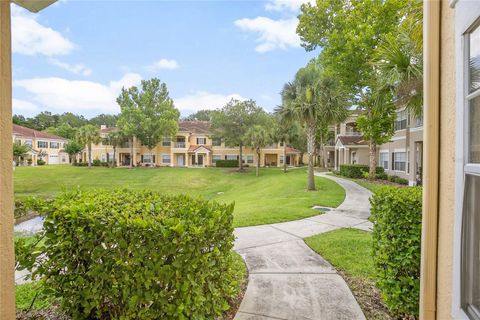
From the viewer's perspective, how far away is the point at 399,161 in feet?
63.8

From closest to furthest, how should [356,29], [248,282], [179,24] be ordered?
[248,282], [179,24], [356,29]

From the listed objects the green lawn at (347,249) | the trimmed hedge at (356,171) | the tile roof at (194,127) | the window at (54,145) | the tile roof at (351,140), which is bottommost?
the green lawn at (347,249)

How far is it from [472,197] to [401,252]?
1.41m

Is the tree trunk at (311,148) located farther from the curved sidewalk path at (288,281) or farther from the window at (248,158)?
the window at (248,158)

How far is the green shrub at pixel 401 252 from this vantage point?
266 centimetres

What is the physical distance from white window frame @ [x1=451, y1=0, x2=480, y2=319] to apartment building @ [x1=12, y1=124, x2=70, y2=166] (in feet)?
179

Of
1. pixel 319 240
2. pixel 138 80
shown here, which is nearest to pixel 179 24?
pixel 319 240

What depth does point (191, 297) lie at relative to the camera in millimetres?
2191

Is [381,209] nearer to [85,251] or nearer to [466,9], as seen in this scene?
[466,9]

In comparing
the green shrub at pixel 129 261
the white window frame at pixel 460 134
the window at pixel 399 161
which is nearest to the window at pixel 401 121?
the window at pixel 399 161

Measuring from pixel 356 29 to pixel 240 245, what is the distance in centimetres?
1567

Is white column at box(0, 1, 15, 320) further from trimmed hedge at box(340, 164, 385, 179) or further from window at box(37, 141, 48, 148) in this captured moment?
window at box(37, 141, 48, 148)

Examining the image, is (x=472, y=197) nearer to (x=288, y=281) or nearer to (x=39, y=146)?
(x=288, y=281)

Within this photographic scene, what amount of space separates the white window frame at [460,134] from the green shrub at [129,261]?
5.90 feet
